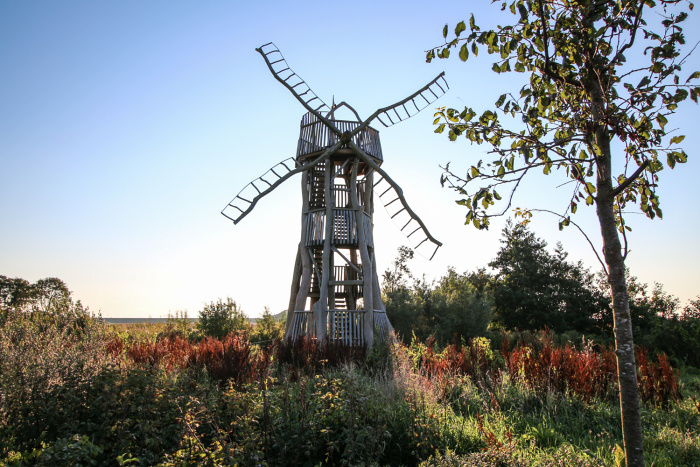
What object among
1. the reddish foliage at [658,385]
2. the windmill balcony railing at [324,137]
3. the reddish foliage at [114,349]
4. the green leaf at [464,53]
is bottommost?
the reddish foliage at [658,385]

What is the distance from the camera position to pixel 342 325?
1441 cm

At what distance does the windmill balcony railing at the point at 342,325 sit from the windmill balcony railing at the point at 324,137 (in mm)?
5021

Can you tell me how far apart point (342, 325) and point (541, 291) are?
1816 cm

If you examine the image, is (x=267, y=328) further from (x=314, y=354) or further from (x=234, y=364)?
(x=234, y=364)

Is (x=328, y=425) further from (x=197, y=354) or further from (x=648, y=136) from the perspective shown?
(x=197, y=354)

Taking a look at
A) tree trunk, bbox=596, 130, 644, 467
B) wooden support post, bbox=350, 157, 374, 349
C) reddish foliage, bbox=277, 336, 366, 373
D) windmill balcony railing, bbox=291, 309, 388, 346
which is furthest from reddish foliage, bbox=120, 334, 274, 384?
tree trunk, bbox=596, 130, 644, 467

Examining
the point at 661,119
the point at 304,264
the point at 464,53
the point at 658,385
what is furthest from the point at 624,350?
the point at 304,264

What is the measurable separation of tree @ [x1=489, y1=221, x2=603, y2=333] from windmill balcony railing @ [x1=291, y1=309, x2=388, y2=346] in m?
14.7

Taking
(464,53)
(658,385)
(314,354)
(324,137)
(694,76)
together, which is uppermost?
(324,137)

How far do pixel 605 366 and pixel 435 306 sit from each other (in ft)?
49.7

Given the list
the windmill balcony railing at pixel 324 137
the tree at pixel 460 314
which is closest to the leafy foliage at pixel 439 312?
the tree at pixel 460 314

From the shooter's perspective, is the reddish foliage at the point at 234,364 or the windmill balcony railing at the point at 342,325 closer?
the reddish foliage at the point at 234,364

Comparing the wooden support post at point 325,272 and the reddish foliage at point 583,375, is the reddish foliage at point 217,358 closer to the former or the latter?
the reddish foliage at point 583,375

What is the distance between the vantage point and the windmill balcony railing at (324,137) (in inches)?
618
